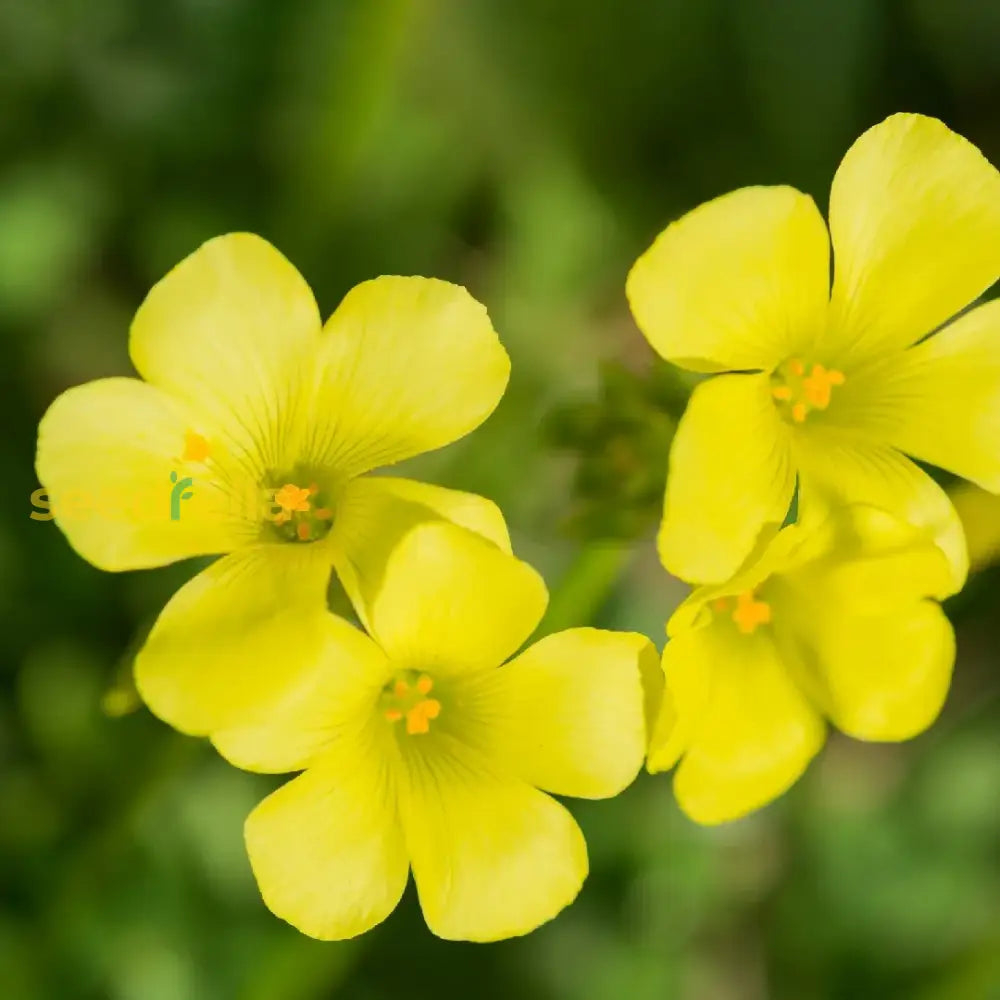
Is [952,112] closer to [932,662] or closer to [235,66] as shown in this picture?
[235,66]

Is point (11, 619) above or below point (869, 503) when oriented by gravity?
below

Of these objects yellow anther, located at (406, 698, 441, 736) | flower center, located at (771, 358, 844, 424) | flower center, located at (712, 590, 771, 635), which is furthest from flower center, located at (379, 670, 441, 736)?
flower center, located at (771, 358, 844, 424)

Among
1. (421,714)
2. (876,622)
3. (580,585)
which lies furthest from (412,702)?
(876,622)

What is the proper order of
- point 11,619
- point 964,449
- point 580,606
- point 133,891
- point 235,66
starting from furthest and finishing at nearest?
point 235,66 → point 11,619 → point 133,891 → point 580,606 → point 964,449

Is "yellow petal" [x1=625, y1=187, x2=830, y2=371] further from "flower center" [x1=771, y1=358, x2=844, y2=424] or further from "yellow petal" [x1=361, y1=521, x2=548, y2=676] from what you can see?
"yellow petal" [x1=361, y1=521, x2=548, y2=676]

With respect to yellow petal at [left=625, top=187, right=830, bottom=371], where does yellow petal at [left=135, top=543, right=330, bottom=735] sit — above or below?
below

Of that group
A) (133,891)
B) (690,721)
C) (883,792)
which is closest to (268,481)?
(690,721)
